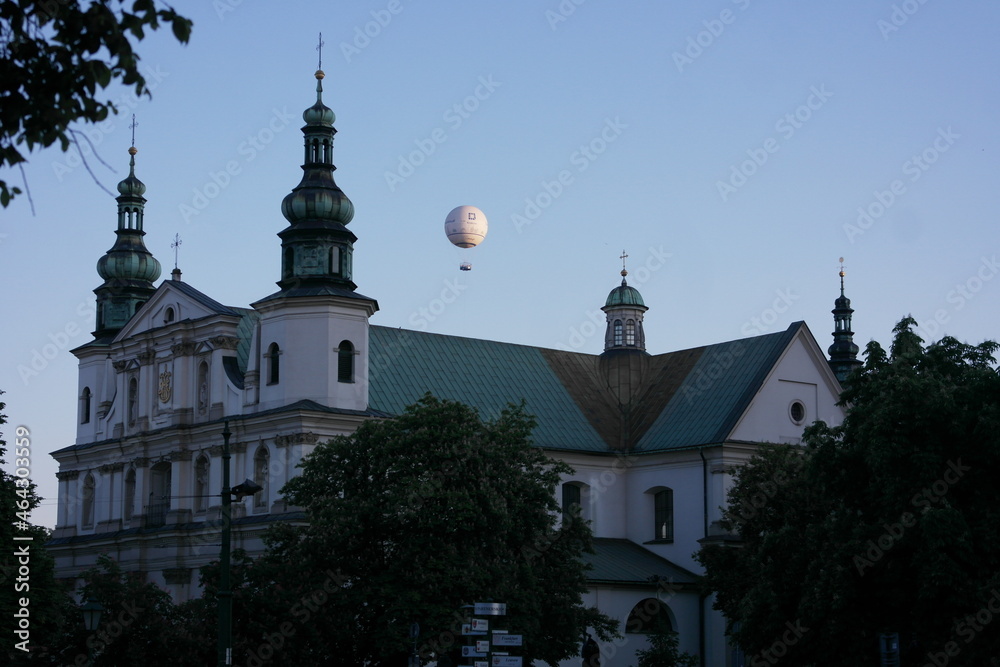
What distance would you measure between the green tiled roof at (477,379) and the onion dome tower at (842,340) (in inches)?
1318

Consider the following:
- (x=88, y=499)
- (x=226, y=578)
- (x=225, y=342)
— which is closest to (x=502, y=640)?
(x=226, y=578)

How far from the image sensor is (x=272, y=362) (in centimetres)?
6188

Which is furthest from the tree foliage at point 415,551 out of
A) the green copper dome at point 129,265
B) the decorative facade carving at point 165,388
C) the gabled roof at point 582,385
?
the green copper dome at point 129,265

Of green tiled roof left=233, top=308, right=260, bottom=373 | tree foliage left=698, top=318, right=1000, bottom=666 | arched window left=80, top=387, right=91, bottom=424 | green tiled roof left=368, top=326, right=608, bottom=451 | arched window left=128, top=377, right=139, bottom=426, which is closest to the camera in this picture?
tree foliage left=698, top=318, right=1000, bottom=666

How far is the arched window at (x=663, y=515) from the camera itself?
221 ft

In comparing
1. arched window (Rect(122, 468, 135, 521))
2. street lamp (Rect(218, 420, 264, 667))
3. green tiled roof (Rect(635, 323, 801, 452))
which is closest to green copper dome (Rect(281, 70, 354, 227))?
arched window (Rect(122, 468, 135, 521))

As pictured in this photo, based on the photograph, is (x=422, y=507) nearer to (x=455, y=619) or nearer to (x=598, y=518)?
(x=455, y=619)

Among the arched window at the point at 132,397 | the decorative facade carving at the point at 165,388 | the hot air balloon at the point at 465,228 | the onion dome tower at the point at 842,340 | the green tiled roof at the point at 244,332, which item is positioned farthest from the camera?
the onion dome tower at the point at 842,340

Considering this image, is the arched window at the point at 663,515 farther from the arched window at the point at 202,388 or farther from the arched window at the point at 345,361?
the arched window at the point at 202,388

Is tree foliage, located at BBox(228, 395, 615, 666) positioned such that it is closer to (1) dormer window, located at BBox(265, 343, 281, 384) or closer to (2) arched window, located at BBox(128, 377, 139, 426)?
(1) dormer window, located at BBox(265, 343, 281, 384)

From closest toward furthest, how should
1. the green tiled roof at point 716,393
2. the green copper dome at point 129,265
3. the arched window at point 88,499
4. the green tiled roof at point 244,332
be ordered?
the green tiled roof at point 244,332
the green tiled roof at point 716,393
the arched window at point 88,499
the green copper dome at point 129,265

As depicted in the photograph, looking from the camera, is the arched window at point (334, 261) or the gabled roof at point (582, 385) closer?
the arched window at point (334, 261)

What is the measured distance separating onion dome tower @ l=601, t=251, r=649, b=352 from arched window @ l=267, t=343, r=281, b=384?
19.5 meters

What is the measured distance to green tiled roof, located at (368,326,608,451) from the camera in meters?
65.9
